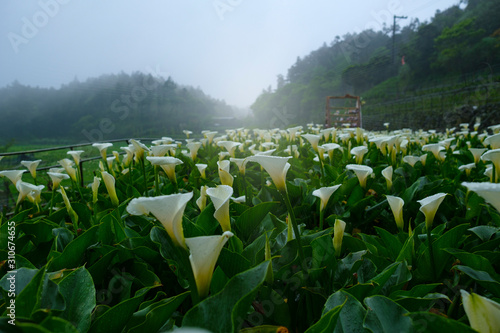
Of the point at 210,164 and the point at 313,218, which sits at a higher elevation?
the point at 210,164

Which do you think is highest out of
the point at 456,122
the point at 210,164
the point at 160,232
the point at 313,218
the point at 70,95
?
the point at 70,95

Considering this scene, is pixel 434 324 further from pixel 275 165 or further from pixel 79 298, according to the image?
pixel 79 298

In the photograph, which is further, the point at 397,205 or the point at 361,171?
the point at 361,171

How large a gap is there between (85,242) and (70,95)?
28537 mm

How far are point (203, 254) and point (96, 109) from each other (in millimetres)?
31041

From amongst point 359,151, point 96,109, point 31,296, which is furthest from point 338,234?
point 96,109

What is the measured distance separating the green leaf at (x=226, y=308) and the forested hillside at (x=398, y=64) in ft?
73.5

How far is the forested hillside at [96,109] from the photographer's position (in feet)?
74.6

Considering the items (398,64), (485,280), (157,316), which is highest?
(398,64)

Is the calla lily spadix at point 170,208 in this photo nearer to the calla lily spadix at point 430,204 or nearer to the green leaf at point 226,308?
the green leaf at point 226,308

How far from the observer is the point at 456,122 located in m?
15.0

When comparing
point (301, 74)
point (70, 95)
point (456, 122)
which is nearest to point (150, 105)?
point (70, 95)

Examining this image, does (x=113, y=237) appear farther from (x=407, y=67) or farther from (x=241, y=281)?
(x=407, y=67)

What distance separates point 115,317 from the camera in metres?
0.59
